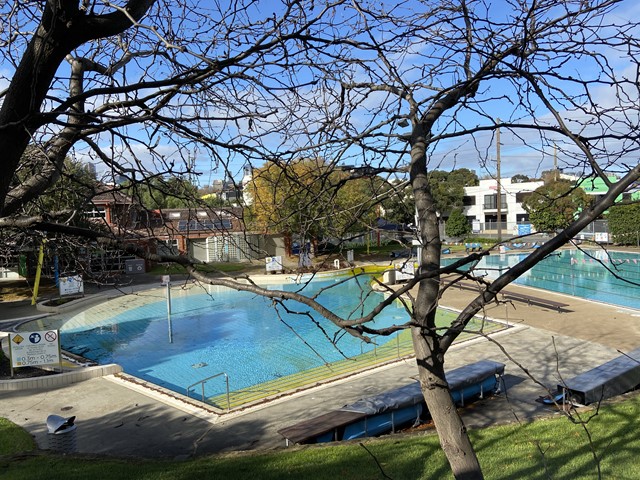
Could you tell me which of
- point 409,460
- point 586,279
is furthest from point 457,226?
point 409,460

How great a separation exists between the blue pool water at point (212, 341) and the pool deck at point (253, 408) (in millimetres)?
1434

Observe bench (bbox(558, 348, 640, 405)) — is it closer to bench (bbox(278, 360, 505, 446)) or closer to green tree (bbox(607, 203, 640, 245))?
bench (bbox(278, 360, 505, 446))

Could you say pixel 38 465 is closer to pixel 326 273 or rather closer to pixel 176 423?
pixel 176 423

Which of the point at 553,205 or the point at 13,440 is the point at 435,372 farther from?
the point at 13,440

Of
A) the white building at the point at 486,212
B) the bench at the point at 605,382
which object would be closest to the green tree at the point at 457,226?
the white building at the point at 486,212

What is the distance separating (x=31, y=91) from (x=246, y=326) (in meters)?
17.2

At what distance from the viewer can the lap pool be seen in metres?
14.1

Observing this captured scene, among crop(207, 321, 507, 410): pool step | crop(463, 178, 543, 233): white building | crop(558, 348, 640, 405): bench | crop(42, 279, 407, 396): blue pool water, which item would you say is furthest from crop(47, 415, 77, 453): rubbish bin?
crop(463, 178, 543, 233): white building

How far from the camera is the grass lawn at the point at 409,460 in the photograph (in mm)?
5457

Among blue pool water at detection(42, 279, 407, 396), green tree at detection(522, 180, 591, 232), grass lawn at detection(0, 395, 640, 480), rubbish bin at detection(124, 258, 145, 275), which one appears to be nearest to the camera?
green tree at detection(522, 180, 591, 232)

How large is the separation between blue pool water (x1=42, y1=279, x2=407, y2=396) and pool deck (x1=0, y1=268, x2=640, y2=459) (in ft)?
4.70

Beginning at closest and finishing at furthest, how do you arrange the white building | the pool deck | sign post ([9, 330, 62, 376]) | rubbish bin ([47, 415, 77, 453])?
rubbish bin ([47, 415, 77, 453]), the pool deck, sign post ([9, 330, 62, 376]), the white building

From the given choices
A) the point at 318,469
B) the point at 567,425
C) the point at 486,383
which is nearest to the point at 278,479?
the point at 318,469

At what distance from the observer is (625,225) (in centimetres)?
3631
